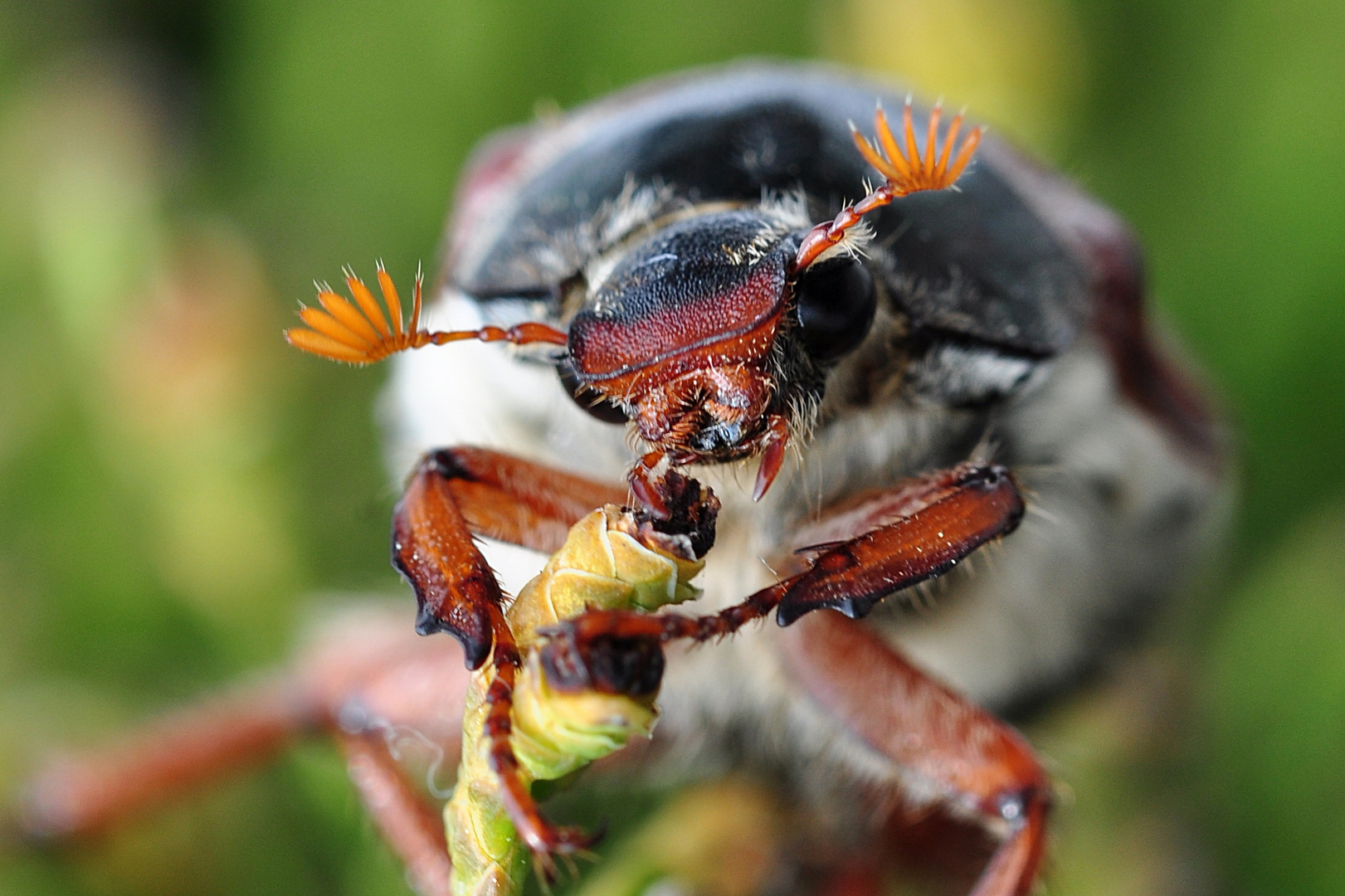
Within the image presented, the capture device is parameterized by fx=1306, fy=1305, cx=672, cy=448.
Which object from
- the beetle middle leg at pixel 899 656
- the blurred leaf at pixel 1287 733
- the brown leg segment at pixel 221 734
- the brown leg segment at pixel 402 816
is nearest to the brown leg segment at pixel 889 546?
the beetle middle leg at pixel 899 656

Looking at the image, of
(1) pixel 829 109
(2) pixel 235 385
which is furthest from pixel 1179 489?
(2) pixel 235 385

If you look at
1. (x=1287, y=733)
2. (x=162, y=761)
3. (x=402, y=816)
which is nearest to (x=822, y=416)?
(x=402, y=816)

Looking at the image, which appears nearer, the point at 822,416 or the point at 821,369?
the point at 821,369

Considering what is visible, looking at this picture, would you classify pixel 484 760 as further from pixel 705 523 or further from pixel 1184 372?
pixel 1184 372

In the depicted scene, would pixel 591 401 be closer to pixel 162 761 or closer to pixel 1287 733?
pixel 162 761

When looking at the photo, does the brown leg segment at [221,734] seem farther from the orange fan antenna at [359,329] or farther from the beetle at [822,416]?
the orange fan antenna at [359,329]

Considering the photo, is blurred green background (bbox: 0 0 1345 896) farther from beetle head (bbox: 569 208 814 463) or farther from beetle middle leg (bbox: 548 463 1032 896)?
beetle head (bbox: 569 208 814 463)

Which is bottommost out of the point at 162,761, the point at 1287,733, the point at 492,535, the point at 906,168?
the point at 162,761
